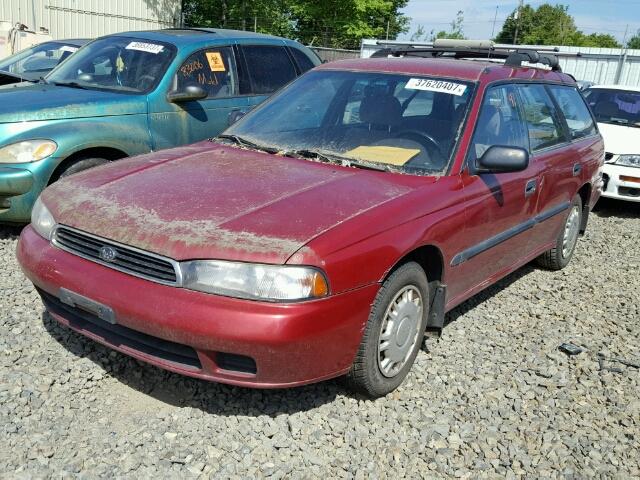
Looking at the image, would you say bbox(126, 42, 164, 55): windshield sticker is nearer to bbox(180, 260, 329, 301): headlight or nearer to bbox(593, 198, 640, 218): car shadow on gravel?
bbox(180, 260, 329, 301): headlight

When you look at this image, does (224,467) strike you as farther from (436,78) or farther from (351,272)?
(436,78)

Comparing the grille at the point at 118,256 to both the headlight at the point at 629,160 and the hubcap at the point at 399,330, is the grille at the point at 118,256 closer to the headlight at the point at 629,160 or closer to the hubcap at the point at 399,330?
the hubcap at the point at 399,330

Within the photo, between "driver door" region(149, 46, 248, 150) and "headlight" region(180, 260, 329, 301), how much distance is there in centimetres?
343

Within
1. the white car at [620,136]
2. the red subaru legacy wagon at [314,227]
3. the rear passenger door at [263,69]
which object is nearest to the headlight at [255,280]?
the red subaru legacy wagon at [314,227]

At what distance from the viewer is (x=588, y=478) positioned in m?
2.82

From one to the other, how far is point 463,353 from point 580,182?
2.22 metres

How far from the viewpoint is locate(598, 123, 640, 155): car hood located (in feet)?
26.7

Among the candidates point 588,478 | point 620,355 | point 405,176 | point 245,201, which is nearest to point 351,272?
point 245,201

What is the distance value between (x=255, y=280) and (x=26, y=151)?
128 inches

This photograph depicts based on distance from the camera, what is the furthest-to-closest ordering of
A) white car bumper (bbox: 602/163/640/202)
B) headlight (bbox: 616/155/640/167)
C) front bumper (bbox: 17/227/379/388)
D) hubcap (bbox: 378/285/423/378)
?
headlight (bbox: 616/155/640/167), white car bumper (bbox: 602/163/640/202), hubcap (bbox: 378/285/423/378), front bumper (bbox: 17/227/379/388)

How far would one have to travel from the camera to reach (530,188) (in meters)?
4.25

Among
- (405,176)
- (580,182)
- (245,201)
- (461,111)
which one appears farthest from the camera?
(580,182)

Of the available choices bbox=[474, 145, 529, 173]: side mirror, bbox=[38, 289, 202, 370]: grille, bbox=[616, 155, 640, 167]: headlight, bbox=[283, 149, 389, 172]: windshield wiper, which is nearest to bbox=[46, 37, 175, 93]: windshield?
bbox=[283, 149, 389, 172]: windshield wiper

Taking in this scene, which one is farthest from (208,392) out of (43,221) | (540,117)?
(540,117)
